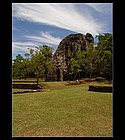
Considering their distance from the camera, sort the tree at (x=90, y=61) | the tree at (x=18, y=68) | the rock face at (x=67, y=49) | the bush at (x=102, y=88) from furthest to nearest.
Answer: the rock face at (x=67, y=49) < the tree at (x=18, y=68) < the tree at (x=90, y=61) < the bush at (x=102, y=88)

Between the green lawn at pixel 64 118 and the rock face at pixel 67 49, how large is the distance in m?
12.4

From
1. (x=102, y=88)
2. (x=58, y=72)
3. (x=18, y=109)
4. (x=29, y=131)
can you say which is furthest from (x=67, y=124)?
(x=58, y=72)

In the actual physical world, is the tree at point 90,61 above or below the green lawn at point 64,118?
above

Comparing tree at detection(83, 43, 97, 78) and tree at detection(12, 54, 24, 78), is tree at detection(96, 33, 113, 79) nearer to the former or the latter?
tree at detection(83, 43, 97, 78)

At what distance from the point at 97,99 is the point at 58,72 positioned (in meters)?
12.3

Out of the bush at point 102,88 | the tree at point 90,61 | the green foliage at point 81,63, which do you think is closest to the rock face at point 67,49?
the green foliage at point 81,63

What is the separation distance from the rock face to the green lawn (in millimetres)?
12380

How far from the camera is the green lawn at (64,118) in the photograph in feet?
13.0

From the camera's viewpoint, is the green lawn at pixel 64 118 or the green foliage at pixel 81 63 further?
the green foliage at pixel 81 63

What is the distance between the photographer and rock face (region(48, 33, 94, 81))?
19483 mm

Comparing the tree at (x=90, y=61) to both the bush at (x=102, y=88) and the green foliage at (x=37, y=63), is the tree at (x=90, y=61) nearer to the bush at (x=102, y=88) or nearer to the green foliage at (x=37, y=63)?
the green foliage at (x=37, y=63)

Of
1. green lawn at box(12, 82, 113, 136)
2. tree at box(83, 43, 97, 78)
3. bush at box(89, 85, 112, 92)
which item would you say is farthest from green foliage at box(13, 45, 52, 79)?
green lawn at box(12, 82, 113, 136)

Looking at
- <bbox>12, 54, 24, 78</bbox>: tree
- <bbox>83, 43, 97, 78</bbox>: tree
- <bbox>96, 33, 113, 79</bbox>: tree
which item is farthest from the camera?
<bbox>12, 54, 24, 78</bbox>: tree
